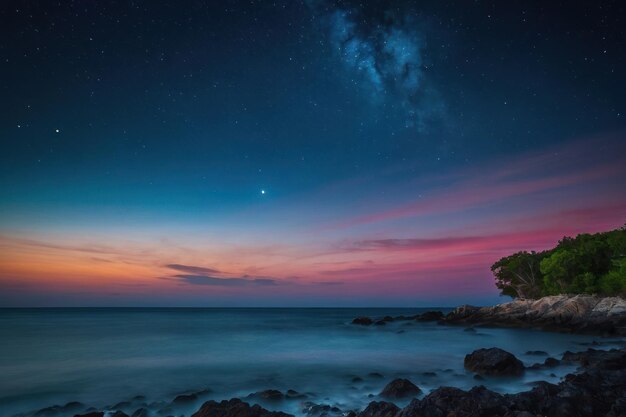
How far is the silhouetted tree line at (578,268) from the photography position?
131 feet

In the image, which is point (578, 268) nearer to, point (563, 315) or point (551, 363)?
point (563, 315)

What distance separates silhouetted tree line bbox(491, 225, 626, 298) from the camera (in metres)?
39.8

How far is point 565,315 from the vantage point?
3712 cm

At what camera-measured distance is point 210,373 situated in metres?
20.5

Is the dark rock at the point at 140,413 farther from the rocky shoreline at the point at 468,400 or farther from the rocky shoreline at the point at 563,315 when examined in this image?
the rocky shoreline at the point at 563,315

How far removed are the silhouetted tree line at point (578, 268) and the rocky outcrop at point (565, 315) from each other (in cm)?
333

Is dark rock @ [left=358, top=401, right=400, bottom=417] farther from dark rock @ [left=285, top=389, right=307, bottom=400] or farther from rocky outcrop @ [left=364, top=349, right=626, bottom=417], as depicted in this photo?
dark rock @ [left=285, top=389, right=307, bottom=400]

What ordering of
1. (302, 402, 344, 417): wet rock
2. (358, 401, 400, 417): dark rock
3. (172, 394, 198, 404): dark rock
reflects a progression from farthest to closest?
(172, 394, 198, 404): dark rock → (302, 402, 344, 417): wet rock → (358, 401, 400, 417): dark rock

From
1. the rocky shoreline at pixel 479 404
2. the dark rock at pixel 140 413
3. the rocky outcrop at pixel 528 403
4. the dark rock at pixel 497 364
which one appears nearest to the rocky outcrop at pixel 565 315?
the dark rock at pixel 497 364

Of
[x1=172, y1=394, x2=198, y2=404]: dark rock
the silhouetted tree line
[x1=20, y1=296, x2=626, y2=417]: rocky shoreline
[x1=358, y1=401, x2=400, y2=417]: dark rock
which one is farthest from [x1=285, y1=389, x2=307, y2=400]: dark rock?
the silhouetted tree line

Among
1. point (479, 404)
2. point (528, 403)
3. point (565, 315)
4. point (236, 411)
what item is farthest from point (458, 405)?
point (565, 315)

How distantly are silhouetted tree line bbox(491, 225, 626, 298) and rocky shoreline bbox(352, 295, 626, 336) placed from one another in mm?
3330

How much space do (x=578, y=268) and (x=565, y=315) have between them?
1063cm

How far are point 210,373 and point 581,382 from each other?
1678 cm
